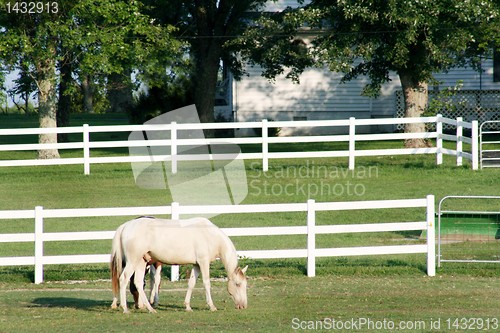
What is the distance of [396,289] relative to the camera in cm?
1355

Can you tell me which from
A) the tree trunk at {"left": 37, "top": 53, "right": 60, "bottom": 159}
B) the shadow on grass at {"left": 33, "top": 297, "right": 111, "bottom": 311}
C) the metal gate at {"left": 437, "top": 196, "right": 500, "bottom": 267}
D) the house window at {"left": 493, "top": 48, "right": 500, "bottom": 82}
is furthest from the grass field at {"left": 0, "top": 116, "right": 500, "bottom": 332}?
the house window at {"left": 493, "top": 48, "right": 500, "bottom": 82}

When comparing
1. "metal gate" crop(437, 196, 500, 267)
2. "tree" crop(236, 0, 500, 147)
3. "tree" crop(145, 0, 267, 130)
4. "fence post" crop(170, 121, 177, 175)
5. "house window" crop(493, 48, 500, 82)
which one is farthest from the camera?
"house window" crop(493, 48, 500, 82)

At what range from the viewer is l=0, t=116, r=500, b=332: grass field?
36.6 feet

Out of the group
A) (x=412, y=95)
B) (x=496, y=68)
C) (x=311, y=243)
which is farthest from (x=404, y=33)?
(x=311, y=243)

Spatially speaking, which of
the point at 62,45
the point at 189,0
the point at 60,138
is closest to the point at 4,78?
the point at 62,45

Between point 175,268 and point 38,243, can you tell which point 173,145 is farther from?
point 175,268

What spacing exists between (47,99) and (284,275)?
1689cm

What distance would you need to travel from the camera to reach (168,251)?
1156 centimetres

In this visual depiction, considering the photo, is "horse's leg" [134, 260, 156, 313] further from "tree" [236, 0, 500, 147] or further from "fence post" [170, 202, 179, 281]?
"tree" [236, 0, 500, 147]

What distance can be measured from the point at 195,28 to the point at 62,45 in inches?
312

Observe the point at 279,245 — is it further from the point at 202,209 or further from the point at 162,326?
the point at 162,326

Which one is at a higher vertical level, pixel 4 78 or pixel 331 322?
pixel 4 78

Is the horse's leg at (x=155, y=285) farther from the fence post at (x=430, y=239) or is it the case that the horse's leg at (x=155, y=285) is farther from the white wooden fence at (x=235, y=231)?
the fence post at (x=430, y=239)

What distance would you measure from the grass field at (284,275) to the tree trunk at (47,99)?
7.87ft
